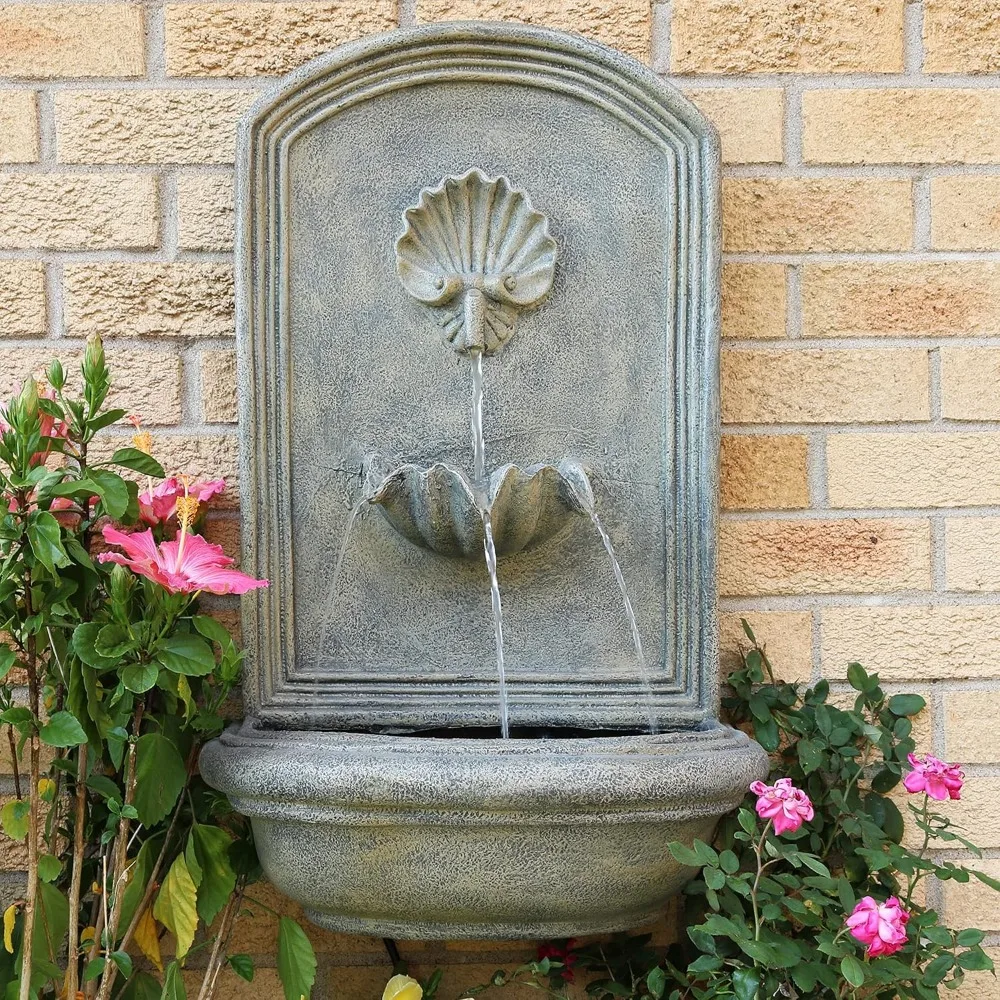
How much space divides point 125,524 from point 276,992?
63 cm

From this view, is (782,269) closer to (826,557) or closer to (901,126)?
(901,126)

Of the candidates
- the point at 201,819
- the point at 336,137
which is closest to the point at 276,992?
the point at 201,819

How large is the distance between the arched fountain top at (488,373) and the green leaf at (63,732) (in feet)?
0.89

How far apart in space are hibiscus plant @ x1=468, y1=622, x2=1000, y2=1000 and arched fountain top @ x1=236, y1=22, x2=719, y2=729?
14cm

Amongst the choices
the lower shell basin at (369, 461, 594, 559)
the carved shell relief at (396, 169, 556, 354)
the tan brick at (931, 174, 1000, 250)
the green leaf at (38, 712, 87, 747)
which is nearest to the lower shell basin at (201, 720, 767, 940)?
the green leaf at (38, 712, 87, 747)

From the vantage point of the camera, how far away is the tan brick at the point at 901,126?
145 cm

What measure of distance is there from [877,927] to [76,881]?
0.82 meters

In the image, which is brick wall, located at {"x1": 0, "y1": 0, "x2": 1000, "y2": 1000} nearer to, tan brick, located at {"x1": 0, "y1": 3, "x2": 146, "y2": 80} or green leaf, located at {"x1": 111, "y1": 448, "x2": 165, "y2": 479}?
tan brick, located at {"x1": 0, "y1": 3, "x2": 146, "y2": 80}

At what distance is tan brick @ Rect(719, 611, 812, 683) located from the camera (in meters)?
1.44

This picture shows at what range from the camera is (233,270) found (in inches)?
55.8

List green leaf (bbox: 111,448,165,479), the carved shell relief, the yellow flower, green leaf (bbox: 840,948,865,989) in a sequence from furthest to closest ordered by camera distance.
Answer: the carved shell relief < the yellow flower < green leaf (bbox: 111,448,165,479) < green leaf (bbox: 840,948,865,989)

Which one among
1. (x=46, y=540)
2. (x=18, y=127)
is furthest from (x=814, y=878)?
(x=18, y=127)

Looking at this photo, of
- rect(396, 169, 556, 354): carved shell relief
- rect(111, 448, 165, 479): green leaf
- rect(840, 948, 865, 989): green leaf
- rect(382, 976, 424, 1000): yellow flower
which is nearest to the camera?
rect(840, 948, 865, 989): green leaf

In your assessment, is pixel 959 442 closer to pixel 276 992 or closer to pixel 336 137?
pixel 336 137
